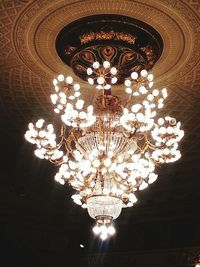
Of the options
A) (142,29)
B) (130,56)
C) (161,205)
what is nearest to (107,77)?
(130,56)

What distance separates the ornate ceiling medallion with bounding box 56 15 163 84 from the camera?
12.4 ft

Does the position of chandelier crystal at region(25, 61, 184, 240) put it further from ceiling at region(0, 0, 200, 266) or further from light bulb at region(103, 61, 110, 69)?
ceiling at region(0, 0, 200, 266)

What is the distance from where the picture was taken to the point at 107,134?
3904 mm

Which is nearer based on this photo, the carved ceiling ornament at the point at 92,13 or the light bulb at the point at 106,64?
the carved ceiling ornament at the point at 92,13

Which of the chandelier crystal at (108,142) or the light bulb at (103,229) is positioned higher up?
the chandelier crystal at (108,142)

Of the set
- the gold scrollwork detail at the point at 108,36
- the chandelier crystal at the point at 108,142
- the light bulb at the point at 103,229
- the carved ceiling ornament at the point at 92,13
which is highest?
the carved ceiling ornament at the point at 92,13

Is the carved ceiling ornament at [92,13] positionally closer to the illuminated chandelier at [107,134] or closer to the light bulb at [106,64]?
the illuminated chandelier at [107,134]

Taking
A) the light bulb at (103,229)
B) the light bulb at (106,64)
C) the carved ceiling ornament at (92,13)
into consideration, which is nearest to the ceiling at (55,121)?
the carved ceiling ornament at (92,13)

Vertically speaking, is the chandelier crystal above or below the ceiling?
below

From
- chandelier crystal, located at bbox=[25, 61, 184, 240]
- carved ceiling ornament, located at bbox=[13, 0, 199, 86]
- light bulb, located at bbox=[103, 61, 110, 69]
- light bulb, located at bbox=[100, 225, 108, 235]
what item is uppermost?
carved ceiling ornament, located at bbox=[13, 0, 199, 86]

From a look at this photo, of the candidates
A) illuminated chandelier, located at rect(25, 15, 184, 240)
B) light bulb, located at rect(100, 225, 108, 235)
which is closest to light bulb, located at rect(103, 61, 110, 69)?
illuminated chandelier, located at rect(25, 15, 184, 240)

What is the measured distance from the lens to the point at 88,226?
10227 mm

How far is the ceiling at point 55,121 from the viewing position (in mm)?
3678

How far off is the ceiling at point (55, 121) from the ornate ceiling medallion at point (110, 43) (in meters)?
0.08
